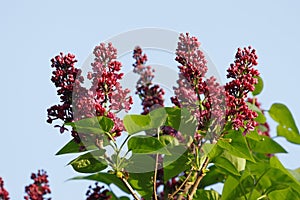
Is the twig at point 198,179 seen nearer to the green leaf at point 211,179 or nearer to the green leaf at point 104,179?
the green leaf at point 104,179

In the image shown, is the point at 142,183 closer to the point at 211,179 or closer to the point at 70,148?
the point at 70,148

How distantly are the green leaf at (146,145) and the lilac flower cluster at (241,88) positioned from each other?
0.42 m

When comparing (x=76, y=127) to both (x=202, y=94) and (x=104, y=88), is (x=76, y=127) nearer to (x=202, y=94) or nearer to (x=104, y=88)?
(x=104, y=88)

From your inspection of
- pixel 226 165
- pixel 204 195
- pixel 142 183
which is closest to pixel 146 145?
pixel 142 183

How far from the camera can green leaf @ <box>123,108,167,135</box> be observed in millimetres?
3045

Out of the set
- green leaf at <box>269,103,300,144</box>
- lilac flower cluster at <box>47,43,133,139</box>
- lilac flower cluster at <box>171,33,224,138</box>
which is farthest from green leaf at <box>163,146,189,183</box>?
green leaf at <box>269,103,300,144</box>

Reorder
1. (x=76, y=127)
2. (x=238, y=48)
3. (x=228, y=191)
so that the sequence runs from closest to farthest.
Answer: (x=76, y=127) < (x=238, y=48) < (x=228, y=191)

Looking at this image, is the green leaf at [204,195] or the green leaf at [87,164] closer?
the green leaf at [87,164]

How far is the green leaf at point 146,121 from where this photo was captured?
9.99ft

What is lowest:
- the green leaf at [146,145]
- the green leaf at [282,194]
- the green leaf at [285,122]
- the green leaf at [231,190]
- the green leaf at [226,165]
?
the green leaf at [282,194]

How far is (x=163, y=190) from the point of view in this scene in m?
3.68

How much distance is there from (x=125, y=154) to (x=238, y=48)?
0.86m

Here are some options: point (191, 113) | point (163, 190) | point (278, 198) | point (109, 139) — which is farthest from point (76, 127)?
point (278, 198)

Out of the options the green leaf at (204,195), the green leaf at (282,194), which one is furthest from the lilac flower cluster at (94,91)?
the green leaf at (282,194)
